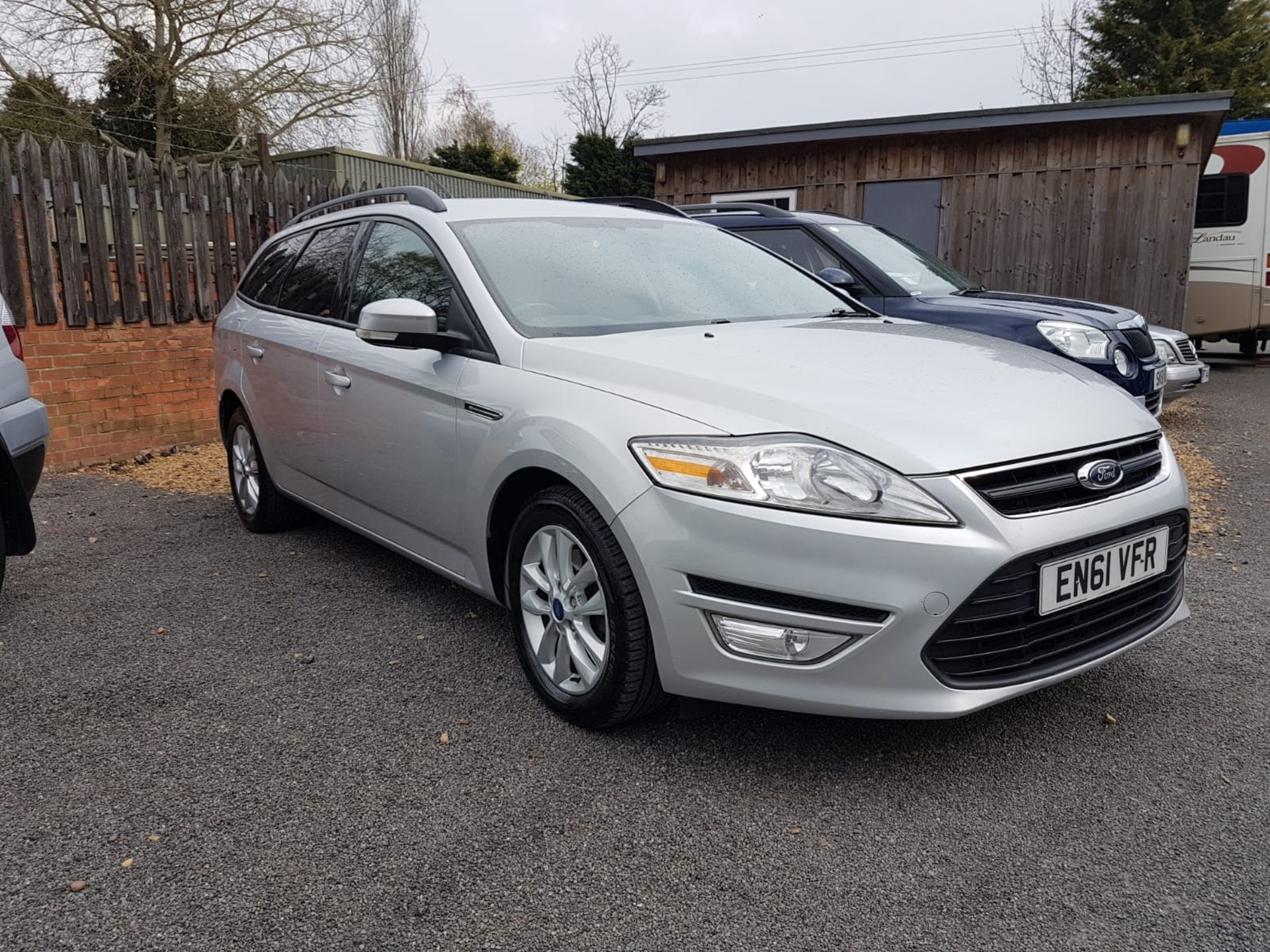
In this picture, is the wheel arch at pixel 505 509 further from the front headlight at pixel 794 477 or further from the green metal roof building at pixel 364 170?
the green metal roof building at pixel 364 170

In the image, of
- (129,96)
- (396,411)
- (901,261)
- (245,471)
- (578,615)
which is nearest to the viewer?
(578,615)

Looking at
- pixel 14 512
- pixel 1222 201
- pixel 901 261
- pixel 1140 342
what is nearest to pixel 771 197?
pixel 1222 201

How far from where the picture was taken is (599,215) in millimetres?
4000

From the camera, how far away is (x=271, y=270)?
5000 millimetres

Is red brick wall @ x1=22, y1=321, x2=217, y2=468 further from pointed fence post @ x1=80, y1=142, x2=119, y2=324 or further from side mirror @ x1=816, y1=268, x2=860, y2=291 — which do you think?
side mirror @ x1=816, y1=268, x2=860, y2=291

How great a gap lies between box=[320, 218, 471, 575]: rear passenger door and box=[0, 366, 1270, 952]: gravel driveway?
1.59 feet

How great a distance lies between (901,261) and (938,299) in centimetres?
71

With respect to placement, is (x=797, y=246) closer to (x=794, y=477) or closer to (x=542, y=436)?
(x=542, y=436)

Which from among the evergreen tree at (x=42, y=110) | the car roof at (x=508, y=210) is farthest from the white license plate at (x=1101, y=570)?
the evergreen tree at (x=42, y=110)

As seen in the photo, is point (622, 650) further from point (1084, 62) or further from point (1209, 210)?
point (1084, 62)

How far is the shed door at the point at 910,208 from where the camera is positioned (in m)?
12.9

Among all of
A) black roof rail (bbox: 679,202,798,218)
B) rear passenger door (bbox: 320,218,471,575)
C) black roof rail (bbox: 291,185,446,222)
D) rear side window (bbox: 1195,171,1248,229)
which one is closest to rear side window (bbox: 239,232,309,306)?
black roof rail (bbox: 291,185,446,222)

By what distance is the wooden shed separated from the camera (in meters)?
11.8

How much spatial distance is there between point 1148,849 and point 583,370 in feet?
6.23
